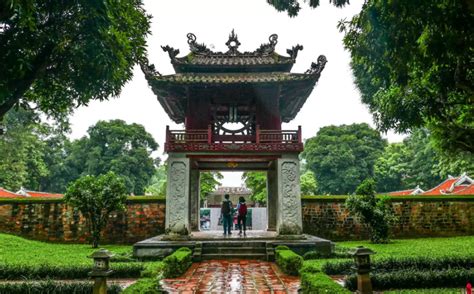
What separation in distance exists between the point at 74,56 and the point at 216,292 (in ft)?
16.3

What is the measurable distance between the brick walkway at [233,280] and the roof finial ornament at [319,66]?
661cm

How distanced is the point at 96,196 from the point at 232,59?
309 inches

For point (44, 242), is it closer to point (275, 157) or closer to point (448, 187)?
point (275, 157)

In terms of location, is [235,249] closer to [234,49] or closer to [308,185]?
[234,49]

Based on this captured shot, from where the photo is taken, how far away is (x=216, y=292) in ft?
22.7

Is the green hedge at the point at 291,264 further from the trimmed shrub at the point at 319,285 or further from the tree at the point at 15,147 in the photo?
the tree at the point at 15,147

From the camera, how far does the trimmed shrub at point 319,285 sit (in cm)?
513

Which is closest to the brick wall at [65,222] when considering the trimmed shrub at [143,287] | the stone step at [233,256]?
the stone step at [233,256]

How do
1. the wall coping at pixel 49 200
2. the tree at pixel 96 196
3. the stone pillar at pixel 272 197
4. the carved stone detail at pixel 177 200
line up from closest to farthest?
the carved stone detail at pixel 177 200 < the tree at pixel 96 196 < the stone pillar at pixel 272 197 < the wall coping at pixel 49 200

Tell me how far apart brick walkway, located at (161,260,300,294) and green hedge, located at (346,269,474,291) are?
4.99ft

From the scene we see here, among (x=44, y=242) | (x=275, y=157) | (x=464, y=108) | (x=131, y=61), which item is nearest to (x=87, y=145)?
(x=44, y=242)

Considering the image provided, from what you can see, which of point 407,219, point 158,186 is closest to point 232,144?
point 407,219

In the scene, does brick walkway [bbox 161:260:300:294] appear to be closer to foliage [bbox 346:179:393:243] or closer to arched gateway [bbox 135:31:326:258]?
arched gateway [bbox 135:31:326:258]

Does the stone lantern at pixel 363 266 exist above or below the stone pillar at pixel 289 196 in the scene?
below
